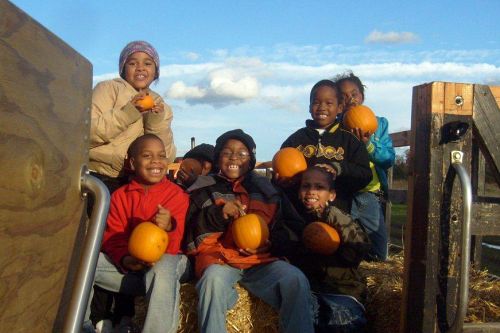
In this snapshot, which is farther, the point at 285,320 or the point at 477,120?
the point at 285,320

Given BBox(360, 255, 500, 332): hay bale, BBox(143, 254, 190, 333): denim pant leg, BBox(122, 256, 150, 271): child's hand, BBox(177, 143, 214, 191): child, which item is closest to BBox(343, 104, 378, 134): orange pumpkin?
BBox(360, 255, 500, 332): hay bale

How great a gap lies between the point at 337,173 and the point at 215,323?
1663mm

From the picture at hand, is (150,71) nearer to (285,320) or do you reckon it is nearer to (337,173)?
(337,173)

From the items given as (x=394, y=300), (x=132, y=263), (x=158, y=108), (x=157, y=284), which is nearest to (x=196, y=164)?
(x=158, y=108)

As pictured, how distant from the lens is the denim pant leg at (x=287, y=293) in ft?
10.6

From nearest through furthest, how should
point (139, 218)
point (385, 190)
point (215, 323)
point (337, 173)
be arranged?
1. point (215, 323)
2. point (139, 218)
3. point (337, 173)
4. point (385, 190)

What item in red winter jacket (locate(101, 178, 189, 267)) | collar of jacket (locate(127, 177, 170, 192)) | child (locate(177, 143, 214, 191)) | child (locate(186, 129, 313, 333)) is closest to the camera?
child (locate(186, 129, 313, 333))

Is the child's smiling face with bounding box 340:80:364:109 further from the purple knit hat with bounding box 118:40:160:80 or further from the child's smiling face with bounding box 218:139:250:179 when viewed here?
the purple knit hat with bounding box 118:40:160:80

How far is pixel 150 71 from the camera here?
14.9 feet

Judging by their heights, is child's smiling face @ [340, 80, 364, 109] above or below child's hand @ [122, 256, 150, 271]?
above

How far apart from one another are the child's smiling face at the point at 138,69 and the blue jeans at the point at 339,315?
2.14m

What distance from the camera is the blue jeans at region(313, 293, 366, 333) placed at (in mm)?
3375

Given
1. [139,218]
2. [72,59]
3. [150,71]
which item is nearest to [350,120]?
[150,71]

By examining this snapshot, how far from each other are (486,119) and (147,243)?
1.99 meters
